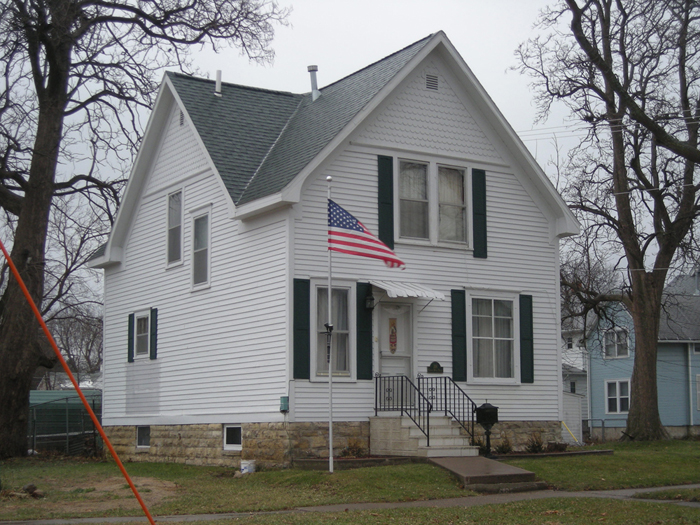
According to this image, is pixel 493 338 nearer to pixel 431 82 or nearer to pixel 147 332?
pixel 431 82

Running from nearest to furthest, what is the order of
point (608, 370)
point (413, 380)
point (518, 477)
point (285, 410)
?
point (518, 477) → point (285, 410) → point (413, 380) → point (608, 370)

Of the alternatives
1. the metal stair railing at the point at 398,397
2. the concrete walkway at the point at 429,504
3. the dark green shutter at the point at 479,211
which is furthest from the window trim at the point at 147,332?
the concrete walkway at the point at 429,504

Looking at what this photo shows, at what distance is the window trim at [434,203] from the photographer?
60.8ft

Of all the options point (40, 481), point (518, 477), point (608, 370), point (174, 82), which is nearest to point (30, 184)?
point (174, 82)

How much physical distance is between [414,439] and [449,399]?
6.70 ft

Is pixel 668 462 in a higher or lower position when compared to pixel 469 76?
lower

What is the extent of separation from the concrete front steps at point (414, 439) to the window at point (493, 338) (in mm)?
2044

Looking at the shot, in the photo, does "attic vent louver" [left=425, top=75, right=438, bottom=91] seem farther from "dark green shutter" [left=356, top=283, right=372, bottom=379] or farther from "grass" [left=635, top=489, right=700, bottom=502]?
"grass" [left=635, top=489, right=700, bottom=502]

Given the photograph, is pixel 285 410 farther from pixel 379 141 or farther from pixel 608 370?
pixel 608 370

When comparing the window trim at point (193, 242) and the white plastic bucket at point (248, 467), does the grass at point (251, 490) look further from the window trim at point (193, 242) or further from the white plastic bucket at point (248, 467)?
the window trim at point (193, 242)

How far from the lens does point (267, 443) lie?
55.7ft

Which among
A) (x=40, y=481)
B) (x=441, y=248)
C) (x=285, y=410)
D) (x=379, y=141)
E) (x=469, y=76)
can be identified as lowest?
(x=40, y=481)

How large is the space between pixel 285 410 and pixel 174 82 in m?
8.74

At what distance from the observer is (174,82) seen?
69.5 feet
